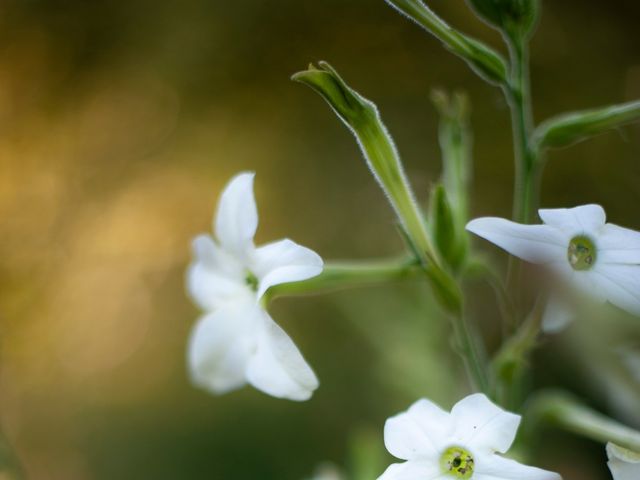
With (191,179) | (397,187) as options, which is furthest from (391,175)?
(191,179)

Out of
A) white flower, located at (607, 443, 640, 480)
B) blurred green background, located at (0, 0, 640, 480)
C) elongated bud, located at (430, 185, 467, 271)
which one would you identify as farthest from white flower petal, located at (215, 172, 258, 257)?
blurred green background, located at (0, 0, 640, 480)

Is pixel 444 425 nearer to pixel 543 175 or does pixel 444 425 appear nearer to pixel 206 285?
pixel 206 285

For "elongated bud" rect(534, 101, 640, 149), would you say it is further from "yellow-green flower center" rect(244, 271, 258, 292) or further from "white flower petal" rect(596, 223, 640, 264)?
"yellow-green flower center" rect(244, 271, 258, 292)

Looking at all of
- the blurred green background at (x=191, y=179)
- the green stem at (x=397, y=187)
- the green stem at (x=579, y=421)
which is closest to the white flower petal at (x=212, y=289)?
the green stem at (x=397, y=187)

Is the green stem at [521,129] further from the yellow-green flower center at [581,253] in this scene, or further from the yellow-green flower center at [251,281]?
the yellow-green flower center at [251,281]

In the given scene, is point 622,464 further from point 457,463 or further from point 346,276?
point 346,276

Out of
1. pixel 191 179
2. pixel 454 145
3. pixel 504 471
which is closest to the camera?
pixel 504 471
